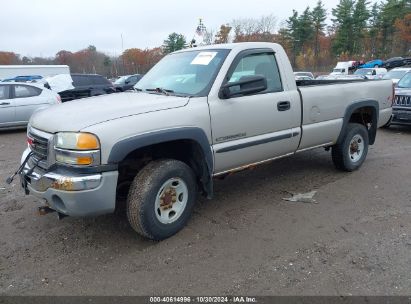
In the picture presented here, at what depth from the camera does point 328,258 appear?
11.4 ft

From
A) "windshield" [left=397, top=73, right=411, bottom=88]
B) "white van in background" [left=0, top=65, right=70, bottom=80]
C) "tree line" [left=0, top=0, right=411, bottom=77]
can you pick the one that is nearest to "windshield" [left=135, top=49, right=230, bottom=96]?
"windshield" [left=397, top=73, right=411, bottom=88]

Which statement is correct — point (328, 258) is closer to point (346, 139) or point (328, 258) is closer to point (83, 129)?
point (83, 129)

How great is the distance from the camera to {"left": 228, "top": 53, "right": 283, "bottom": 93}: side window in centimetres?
445

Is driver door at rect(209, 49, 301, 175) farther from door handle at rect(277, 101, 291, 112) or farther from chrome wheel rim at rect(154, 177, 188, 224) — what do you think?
chrome wheel rim at rect(154, 177, 188, 224)

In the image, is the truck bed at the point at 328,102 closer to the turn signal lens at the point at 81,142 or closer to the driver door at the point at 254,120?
the driver door at the point at 254,120

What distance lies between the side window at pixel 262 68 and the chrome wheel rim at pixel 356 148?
2076 mm

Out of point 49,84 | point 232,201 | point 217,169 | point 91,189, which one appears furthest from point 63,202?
point 49,84

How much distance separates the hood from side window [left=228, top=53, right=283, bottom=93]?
901 millimetres

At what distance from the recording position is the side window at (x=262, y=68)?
4.45 meters

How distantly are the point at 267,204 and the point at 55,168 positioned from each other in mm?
2593

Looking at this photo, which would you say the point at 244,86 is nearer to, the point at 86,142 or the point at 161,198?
the point at 161,198

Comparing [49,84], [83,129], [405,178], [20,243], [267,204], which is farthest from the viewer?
[49,84]

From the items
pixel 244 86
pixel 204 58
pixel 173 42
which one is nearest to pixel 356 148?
pixel 244 86

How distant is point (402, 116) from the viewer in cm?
980
